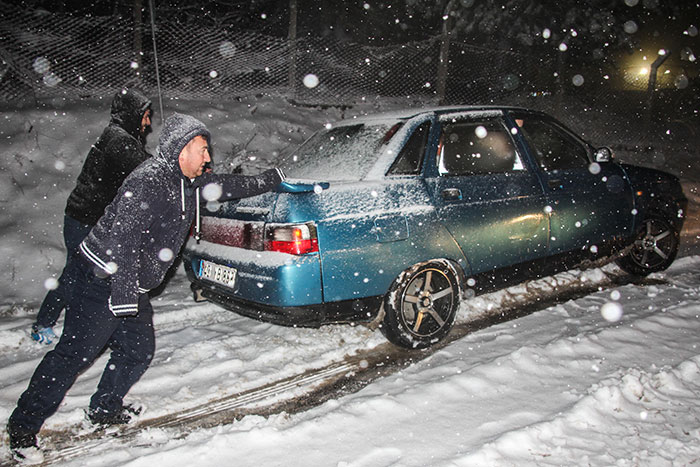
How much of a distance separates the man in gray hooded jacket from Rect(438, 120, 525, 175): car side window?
185 centimetres

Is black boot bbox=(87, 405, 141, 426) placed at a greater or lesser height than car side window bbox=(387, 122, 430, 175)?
lesser

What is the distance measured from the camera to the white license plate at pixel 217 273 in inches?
114

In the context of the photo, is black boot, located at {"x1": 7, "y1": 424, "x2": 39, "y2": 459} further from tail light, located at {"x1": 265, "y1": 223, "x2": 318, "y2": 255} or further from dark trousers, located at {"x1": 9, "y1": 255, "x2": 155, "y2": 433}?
tail light, located at {"x1": 265, "y1": 223, "x2": 318, "y2": 255}

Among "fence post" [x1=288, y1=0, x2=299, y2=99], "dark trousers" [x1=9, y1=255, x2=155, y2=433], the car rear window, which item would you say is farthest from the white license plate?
"fence post" [x1=288, y1=0, x2=299, y2=99]

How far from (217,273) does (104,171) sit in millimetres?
1177

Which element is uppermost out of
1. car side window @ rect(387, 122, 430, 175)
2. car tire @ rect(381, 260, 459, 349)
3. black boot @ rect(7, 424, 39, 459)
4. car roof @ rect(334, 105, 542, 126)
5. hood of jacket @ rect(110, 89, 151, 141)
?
hood of jacket @ rect(110, 89, 151, 141)

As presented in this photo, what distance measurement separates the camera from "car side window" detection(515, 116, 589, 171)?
13.2 feet

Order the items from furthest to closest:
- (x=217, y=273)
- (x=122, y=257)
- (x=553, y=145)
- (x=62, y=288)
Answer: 1. (x=553, y=145)
2. (x=62, y=288)
3. (x=217, y=273)
4. (x=122, y=257)

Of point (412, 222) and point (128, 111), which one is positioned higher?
point (128, 111)

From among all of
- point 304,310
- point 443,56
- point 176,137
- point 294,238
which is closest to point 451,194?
point 294,238

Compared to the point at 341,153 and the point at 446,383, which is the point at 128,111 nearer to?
the point at 341,153

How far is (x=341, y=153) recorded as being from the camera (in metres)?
3.52

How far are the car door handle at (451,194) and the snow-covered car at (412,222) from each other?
0.02m

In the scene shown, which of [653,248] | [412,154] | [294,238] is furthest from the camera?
[653,248]
